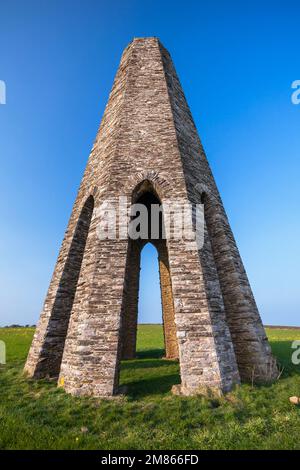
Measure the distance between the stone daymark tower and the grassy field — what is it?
67cm

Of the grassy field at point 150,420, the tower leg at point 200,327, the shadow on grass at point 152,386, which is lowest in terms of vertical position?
the grassy field at point 150,420

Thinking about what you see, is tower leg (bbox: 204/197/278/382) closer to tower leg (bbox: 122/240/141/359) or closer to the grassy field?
the grassy field

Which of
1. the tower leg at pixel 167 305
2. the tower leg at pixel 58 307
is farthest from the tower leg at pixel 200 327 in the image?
the tower leg at pixel 167 305

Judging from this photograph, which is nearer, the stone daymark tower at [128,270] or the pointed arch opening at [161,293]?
the stone daymark tower at [128,270]

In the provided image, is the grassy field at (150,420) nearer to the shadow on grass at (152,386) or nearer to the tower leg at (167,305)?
the shadow on grass at (152,386)

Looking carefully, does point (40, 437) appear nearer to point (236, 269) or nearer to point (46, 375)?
point (46, 375)

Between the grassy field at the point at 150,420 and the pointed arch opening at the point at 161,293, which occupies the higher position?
the pointed arch opening at the point at 161,293

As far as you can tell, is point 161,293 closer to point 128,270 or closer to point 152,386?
point 128,270

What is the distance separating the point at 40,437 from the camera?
480cm

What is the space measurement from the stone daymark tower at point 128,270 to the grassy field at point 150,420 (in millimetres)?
670

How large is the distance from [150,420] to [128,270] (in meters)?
4.84

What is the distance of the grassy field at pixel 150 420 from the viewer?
185 inches

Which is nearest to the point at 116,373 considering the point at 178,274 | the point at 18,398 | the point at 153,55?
the point at 18,398
